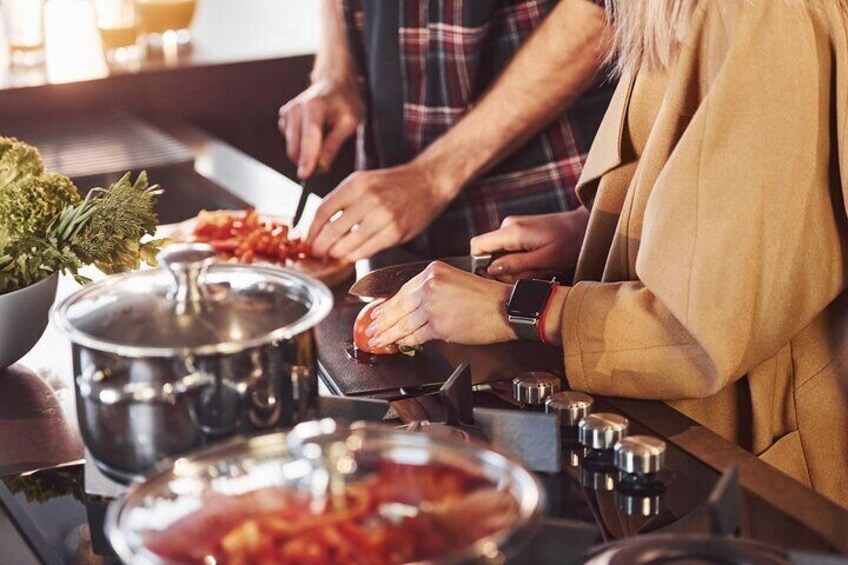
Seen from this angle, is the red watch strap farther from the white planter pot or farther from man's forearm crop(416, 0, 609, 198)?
man's forearm crop(416, 0, 609, 198)

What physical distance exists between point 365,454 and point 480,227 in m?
1.69

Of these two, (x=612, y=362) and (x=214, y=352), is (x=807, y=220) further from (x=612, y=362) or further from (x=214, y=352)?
(x=214, y=352)

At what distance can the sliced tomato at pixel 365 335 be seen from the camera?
1.55 metres

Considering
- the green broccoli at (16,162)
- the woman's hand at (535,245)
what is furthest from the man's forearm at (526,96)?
the green broccoli at (16,162)

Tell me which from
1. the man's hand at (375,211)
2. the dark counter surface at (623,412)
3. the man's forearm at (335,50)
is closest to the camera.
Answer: the dark counter surface at (623,412)

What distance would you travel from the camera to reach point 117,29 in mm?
3586

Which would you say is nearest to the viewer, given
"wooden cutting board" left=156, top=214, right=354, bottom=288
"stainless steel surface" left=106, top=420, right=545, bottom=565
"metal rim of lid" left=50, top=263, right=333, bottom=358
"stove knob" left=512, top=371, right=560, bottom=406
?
"stainless steel surface" left=106, top=420, right=545, bottom=565

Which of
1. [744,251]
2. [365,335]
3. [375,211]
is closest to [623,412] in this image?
[744,251]

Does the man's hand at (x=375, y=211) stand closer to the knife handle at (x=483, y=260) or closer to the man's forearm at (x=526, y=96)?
the man's forearm at (x=526, y=96)

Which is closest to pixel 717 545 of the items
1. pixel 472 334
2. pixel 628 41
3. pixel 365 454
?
pixel 365 454

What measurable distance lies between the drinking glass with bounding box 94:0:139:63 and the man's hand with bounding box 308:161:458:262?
1544mm

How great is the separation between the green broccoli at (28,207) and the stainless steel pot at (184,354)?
0.44 meters

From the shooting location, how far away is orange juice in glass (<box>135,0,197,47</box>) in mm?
3754

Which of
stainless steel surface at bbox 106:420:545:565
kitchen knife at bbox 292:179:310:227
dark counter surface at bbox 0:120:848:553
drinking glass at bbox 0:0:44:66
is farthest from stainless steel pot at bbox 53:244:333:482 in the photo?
drinking glass at bbox 0:0:44:66
